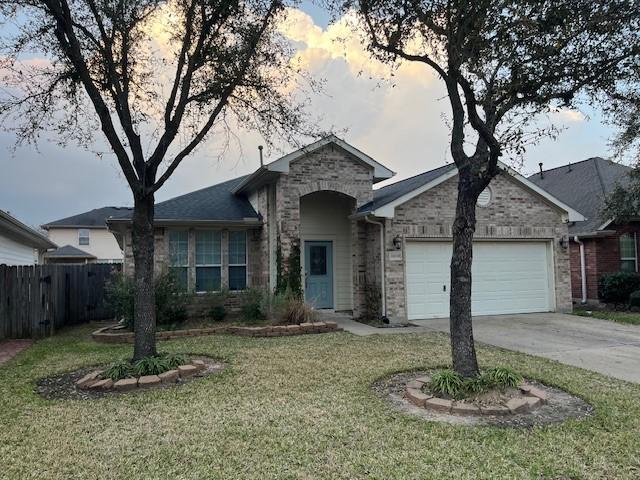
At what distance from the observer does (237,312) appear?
13570mm

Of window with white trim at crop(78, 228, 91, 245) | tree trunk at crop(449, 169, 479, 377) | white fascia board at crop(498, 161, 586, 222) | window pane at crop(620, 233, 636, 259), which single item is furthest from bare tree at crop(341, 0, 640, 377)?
window with white trim at crop(78, 228, 91, 245)

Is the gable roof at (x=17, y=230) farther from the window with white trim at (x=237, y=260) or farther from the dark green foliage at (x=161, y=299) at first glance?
the window with white trim at (x=237, y=260)

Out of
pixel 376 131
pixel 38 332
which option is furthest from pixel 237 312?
pixel 376 131

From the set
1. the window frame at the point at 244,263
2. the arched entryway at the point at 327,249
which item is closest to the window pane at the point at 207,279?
the window frame at the point at 244,263

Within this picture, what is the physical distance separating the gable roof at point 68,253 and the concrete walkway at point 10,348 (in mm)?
24113

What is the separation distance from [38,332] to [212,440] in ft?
29.6

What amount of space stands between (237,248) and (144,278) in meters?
6.95

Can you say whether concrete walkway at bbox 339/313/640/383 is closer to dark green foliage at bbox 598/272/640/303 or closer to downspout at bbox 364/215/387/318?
downspout at bbox 364/215/387/318

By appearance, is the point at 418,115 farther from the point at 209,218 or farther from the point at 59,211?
the point at 59,211

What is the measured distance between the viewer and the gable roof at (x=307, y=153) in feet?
40.8

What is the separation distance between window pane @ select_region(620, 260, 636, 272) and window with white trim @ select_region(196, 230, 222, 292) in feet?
45.8

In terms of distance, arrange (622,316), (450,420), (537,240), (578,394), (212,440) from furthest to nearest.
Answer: (537,240) < (622,316) < (578,394) < (450,420) < (212,440)

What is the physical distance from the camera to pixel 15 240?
15.6 m

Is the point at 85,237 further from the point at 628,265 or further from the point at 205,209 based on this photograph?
the point at 628,265
